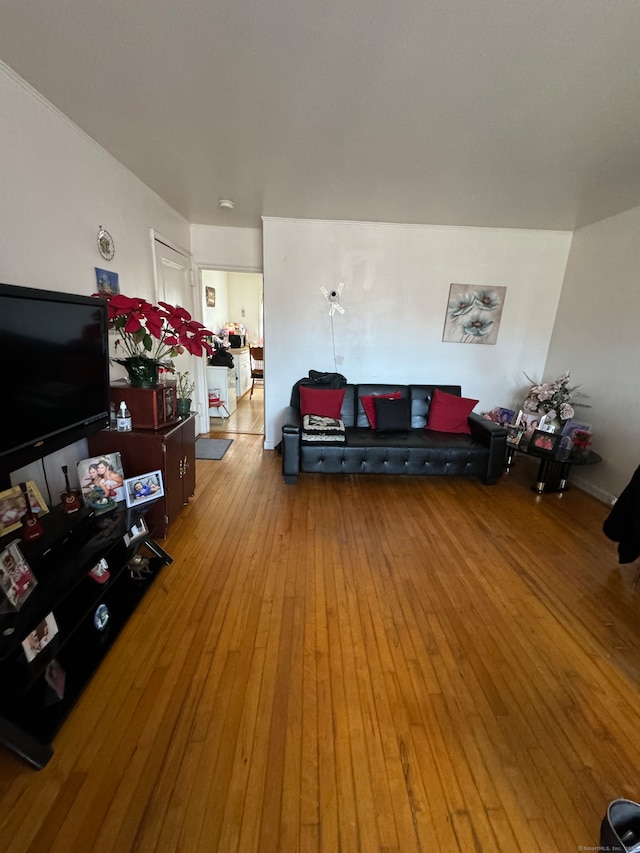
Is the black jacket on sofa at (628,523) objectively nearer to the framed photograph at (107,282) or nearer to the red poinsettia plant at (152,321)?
the red poinsettia plant at (152,321)

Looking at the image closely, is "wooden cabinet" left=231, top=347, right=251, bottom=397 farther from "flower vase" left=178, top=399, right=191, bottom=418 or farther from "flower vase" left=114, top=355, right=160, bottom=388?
"flower vase" left=114, top=355, right=160, bottom=388

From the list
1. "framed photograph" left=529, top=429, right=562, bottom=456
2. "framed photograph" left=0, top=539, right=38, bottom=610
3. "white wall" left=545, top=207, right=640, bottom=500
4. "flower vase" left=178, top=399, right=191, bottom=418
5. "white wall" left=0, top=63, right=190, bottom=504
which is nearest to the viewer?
"framed photograph" left=0, top=539, right=38, bottom=610

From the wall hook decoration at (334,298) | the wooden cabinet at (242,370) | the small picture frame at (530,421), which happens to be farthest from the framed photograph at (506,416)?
the wooden cabinet at (242,370)

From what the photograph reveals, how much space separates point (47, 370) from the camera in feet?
4.59

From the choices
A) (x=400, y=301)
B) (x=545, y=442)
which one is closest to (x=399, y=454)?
(x=545, y=442)

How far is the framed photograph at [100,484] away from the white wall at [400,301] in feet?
7.50

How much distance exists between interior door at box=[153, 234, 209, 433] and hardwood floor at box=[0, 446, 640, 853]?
6.30 ft

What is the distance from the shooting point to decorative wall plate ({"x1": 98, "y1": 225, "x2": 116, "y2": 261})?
7.29 feet

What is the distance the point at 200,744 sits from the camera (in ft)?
3.82

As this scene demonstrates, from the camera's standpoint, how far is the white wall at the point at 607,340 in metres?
2.85

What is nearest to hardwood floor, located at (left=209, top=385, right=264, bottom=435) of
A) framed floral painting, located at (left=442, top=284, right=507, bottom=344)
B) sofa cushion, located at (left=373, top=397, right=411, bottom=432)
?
sofa cushion, located at (left=373, top=397, right=411, bottom=432)

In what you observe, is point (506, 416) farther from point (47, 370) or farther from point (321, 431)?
point (47, 370)

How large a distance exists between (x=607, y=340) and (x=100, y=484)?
418cm

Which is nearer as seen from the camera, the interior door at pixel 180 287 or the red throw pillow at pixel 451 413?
the interior door at pixel 180 287
